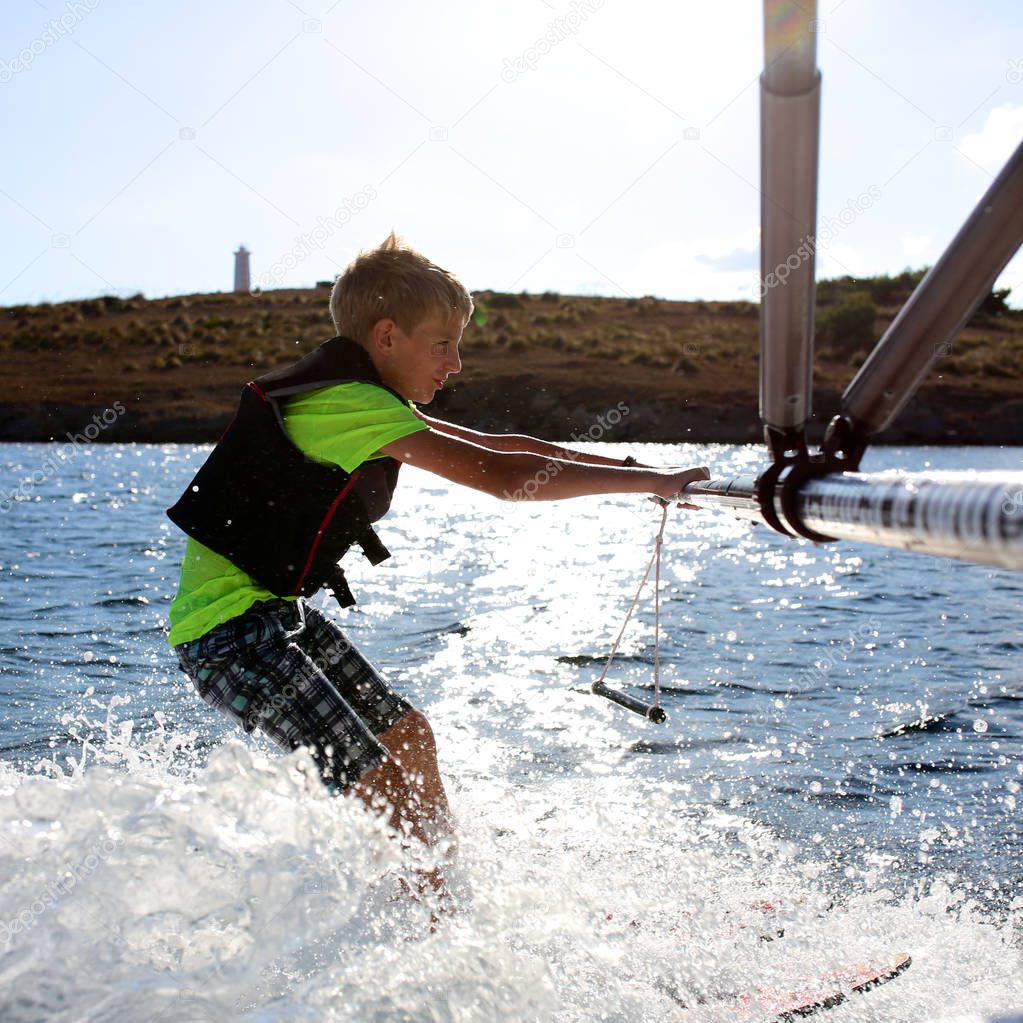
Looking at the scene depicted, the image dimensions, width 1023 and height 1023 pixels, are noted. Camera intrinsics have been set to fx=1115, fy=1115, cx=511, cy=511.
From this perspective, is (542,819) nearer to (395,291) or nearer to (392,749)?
(392,749)

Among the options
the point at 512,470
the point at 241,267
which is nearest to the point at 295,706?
the point at 512,470

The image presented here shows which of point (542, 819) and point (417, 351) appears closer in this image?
point (417, 351)

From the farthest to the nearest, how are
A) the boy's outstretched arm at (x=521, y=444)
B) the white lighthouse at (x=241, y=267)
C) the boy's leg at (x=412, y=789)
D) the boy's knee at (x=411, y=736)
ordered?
the white lighthouse at (x=241, y=267), the boy's outstretched arm at (x=521, y=444), the boy's knee at (x=411, y=736), the boy's leg at (x=412, y=789)

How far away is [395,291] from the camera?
3135mm

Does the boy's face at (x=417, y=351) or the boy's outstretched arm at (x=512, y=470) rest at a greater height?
the boy's face at (x=417, y=351)

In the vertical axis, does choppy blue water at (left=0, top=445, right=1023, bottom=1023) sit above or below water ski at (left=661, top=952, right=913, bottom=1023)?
above

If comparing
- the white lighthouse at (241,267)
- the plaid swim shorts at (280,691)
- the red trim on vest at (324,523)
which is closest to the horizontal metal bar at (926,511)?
the red trim on vest at (324,523)

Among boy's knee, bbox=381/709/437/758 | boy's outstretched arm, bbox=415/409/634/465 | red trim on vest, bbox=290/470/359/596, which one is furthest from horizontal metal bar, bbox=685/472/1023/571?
boy's outstretched arm, bbox=415/409/634/465

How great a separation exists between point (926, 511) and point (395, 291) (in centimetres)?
215

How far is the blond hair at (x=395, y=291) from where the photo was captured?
10.3 ft

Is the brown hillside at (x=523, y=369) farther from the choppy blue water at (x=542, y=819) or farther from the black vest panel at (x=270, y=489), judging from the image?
→ the black vest panel at (x=270, y=489)

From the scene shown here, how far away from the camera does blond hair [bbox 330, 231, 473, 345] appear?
10.3 ft

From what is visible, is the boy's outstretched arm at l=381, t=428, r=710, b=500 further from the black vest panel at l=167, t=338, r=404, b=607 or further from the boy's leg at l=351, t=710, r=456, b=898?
the boy's leg at l=351, t=710, r=456, b=898

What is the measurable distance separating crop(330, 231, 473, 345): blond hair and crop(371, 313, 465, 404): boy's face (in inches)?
0.9
